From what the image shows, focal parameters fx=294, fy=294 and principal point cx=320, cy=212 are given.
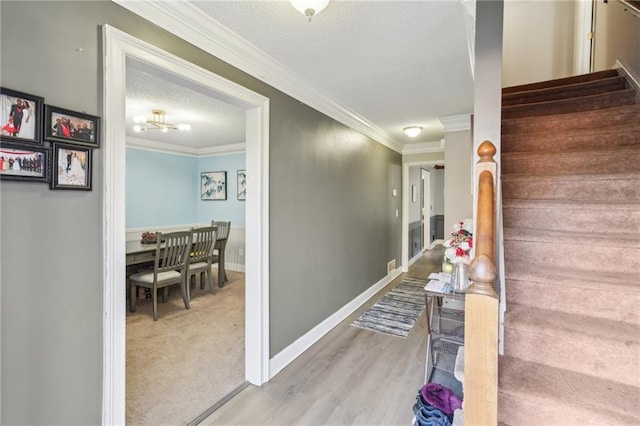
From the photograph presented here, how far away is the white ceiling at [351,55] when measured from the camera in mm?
1639

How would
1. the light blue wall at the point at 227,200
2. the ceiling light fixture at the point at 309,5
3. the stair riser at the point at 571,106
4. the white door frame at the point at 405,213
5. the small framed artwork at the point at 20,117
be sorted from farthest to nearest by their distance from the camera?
the light blue wall at the point at 227,200, the white door frame at the point at 405,213, the stair riser at the point at 571,106, the ceiling light fixture at the point at 309,5, the small framed artwork at the point at 20,117

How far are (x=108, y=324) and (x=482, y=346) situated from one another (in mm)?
1506

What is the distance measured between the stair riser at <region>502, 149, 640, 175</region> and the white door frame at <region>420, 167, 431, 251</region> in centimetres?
576

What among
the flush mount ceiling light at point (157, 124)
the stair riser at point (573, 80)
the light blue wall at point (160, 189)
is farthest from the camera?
the light blue wall at point (160, 189)

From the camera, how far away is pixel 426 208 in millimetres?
8320

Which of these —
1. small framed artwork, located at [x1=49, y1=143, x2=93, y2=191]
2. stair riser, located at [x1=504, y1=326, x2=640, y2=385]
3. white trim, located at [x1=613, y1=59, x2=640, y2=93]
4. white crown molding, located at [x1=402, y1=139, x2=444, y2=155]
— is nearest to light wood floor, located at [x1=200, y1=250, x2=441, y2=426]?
stair riser, located at [x1=504, y1=326, x2=640, y2=385]

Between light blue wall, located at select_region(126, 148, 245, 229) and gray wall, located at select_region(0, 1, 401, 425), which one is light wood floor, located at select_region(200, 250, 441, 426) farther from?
light blue wall, located at select_region(126, 148, 245, 229)

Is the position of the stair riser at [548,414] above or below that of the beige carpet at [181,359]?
→ above

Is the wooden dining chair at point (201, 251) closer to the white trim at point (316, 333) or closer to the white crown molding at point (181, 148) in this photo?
the white trim at point (316, 333)

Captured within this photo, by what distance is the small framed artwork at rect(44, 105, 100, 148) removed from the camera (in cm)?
114

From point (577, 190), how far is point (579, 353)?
1161 millimetres

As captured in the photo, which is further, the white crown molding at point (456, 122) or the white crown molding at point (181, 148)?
the white crown molding at point (181, 148)

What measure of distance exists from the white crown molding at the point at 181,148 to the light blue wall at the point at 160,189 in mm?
78

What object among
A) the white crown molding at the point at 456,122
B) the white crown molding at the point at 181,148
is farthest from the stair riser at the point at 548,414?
the white crown molding at the point at 181,148
